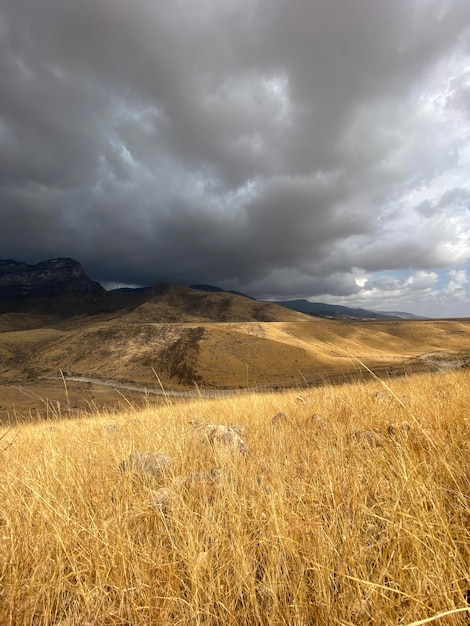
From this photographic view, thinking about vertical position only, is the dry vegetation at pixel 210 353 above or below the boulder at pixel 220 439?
below

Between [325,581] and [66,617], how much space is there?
50.1 inches

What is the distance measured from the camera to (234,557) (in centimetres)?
154

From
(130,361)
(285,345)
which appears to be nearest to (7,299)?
(130,361)

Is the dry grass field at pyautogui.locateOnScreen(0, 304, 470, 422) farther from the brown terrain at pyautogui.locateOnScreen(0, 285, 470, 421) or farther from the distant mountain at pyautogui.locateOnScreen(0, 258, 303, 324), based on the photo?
the distant mountain at pyautogui.locateOnScreen(0, 258, 303, 324)

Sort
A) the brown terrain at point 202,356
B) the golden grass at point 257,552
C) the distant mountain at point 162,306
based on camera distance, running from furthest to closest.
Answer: the distant mountain at point 162,306
the brown terrain at point 202,356
the golden grass at point 257,552

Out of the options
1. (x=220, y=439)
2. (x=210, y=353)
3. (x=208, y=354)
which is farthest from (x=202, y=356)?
(x=220, y=439)

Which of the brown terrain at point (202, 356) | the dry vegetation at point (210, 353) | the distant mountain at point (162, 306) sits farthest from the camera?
the distant mountain at point (162, 306)

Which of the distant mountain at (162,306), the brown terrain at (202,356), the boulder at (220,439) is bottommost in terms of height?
the brown terrain at (202,356)

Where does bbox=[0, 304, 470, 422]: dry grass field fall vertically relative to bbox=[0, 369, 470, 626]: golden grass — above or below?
below

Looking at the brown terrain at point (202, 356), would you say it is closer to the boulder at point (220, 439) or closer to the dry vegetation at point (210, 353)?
the dry vegetation at point (210, 353)

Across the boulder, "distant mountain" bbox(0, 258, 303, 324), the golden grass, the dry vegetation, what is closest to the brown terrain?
the dry vegetation

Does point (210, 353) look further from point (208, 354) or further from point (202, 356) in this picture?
point (202, 356)

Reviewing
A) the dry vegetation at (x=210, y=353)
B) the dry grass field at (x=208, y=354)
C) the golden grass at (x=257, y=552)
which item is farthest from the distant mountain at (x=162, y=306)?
the golden grass at (x=257, y=552)

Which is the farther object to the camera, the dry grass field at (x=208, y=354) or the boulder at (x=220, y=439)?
the dry grass field at (x=208, y=354)
